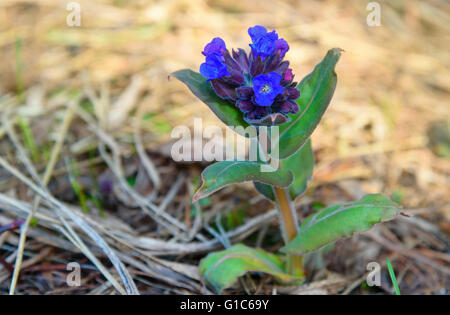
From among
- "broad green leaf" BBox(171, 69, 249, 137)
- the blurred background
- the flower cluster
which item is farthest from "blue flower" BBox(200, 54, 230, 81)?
the blurred background

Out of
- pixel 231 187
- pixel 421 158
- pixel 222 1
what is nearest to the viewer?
pixel 231 187

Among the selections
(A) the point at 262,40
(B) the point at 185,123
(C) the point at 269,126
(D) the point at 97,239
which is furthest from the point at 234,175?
(B) the point at 185,123

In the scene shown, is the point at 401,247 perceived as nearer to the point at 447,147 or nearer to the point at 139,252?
the point at 447,147

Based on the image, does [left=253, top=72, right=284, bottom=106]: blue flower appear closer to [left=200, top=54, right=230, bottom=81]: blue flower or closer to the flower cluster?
the flower cluster

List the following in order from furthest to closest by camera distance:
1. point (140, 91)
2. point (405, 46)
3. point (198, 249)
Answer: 1. point (405, 46)
2. point (140, 91)
3. point (198, 249)

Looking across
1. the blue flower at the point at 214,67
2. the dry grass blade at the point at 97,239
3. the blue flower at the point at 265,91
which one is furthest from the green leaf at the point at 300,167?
the dry grass blade at the point at 97,239

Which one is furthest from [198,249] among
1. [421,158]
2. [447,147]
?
[447,147]

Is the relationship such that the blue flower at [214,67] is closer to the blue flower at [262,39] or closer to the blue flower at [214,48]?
the blue flower at [214,48]
